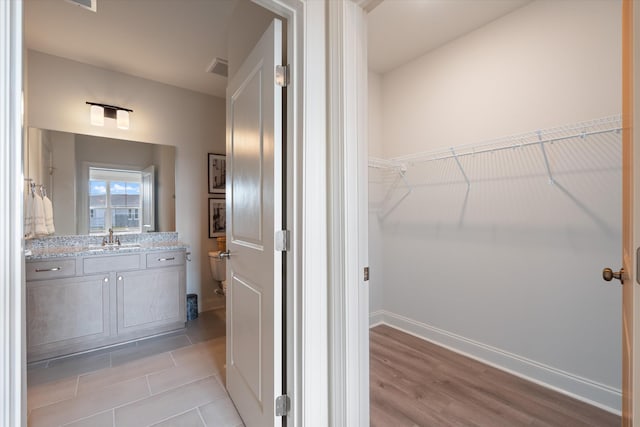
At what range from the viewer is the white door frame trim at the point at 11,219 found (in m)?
0.66

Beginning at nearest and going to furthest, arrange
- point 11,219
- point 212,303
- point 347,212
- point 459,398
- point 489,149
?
point 11,219 → point 347,212 → point 459,398 → point 489,149 → point 212,303

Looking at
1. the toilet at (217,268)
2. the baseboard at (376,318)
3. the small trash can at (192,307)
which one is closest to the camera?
the baseboard at (376,318)

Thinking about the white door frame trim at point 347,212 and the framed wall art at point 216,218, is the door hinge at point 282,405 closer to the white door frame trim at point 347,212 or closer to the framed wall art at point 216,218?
the white door frame trim at point 347,212

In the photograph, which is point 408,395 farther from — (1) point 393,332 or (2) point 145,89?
(2) point 145,89

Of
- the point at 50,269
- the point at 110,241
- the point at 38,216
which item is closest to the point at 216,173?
the point at 110,241

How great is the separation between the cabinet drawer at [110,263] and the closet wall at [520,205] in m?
2.57

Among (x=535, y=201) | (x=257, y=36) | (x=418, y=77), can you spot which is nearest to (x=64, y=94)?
(x=257, y=36)

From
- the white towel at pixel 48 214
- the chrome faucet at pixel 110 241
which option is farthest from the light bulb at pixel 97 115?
the chrome faucet at pixel 110 241

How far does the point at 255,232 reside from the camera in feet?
4.80

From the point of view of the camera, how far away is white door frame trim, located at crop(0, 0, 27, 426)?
66 centimetres

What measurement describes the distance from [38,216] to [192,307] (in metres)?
1.64

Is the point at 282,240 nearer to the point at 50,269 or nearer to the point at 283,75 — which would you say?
the point at 283,75

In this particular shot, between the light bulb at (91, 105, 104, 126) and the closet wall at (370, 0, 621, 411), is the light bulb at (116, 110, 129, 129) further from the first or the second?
the closet wall at (370, 0, 621, 411)

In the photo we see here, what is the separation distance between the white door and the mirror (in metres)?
1.80
